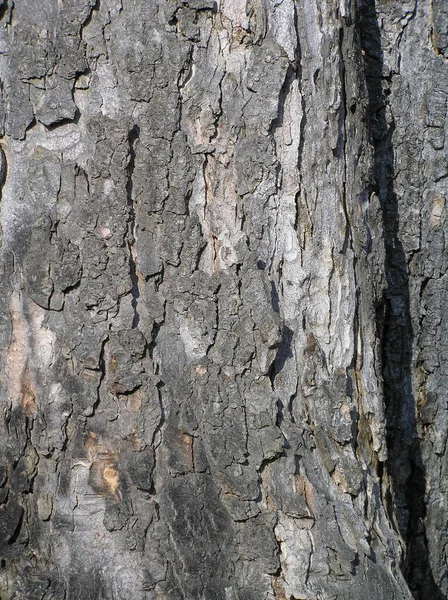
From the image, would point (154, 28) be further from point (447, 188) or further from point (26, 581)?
point (26, 581)

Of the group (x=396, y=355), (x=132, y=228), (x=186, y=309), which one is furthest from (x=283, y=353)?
(x=396, y=355)

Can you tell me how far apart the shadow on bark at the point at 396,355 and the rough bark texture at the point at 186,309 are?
0.31m

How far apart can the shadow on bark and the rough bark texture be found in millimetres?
315

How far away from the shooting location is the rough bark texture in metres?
1.31

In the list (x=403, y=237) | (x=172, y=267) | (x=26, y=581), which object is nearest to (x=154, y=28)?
(x=172, y=267)

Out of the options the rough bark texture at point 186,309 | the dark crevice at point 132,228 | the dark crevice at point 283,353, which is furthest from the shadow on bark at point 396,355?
the dark crevice at point 132,228

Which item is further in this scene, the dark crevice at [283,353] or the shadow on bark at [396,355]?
the shadow on bark at [396,355]

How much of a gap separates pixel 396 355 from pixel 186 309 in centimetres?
76

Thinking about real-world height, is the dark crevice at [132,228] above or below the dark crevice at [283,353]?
above

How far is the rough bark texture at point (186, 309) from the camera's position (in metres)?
1.31

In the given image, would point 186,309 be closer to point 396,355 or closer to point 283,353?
point 283,353

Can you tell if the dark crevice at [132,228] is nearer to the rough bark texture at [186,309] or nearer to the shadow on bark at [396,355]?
the rough bark texture at [186,309]

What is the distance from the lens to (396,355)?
1815 millimetres

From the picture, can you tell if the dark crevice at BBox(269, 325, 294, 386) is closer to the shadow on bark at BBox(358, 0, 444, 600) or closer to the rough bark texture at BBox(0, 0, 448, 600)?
the rough bark texture at BBox(0, 0, 448, 600)
